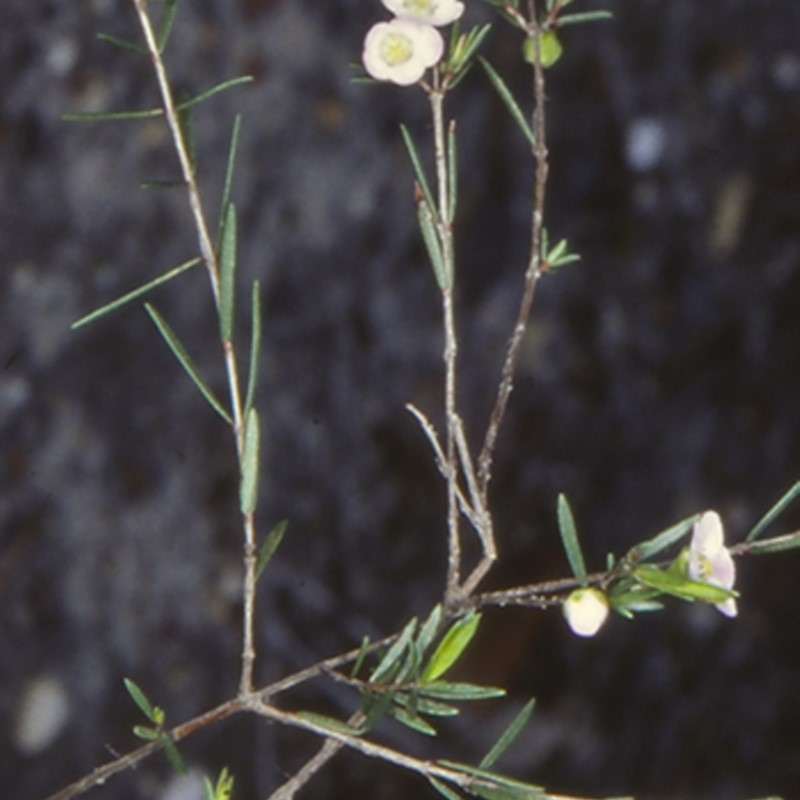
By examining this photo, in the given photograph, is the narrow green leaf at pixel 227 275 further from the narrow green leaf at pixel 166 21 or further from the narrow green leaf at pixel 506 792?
the narrow green leaf at pixel 506 792

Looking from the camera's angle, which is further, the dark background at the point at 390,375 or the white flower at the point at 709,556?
the dark background at the point at 390,375

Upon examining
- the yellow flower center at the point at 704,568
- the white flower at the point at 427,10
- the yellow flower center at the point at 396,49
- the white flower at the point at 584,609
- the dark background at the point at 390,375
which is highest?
the white flower at the point at 427,10

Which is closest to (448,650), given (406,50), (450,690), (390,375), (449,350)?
(450,690)

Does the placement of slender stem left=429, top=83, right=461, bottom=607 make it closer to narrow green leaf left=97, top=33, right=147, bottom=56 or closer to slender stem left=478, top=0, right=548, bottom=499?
slender stem left=478, top=0, right=548, bottom=499

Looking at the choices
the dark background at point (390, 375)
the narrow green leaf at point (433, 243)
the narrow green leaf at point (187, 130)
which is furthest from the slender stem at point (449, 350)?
the dark background at point (390, 375)

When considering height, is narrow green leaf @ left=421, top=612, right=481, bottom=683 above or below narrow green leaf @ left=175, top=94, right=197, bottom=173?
below

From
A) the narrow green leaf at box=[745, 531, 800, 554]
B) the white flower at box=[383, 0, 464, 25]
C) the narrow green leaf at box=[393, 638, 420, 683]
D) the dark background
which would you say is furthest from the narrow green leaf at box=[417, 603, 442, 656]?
the dark background

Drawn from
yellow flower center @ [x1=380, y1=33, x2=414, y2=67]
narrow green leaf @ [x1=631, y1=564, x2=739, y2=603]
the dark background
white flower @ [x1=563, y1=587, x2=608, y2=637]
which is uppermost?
yellow flower center @ [x1=380, y1=33, x2=414, y2=67]
